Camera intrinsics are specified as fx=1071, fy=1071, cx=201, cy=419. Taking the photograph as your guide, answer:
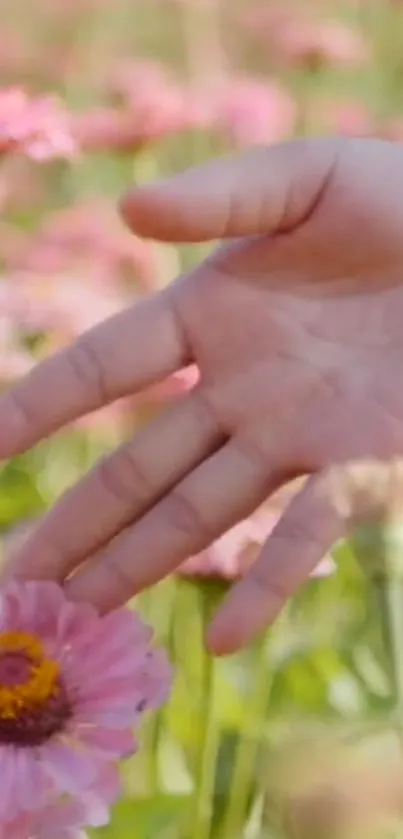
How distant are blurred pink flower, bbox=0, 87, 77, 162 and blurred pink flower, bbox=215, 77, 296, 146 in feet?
0.35

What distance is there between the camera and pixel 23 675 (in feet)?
1.03

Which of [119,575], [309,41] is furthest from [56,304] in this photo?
[309,41]

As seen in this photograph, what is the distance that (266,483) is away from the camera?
14.9 inches

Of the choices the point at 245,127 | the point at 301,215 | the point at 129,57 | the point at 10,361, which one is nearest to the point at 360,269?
the point at 301,215

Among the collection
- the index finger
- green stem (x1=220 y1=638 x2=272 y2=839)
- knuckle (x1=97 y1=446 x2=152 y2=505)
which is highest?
the index finger

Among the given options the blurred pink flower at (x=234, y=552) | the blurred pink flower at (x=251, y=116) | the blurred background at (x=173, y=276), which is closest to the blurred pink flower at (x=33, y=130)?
the blurred background at (x=173, y=276)

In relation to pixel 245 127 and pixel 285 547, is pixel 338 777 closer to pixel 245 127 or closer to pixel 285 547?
pixel 285 547

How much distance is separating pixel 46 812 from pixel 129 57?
1.89 feet

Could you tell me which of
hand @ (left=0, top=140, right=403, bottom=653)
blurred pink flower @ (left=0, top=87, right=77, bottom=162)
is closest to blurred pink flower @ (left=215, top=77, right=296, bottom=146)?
blurred pink flower @ (left=0, top=87, right=77, bottom=162)

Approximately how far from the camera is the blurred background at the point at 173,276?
370mm

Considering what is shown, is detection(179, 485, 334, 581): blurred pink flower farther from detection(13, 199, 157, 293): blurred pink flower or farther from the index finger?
detection(13, 199, 157, 293): blurred pink flower

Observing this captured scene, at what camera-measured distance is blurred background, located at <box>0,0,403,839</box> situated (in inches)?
14.6

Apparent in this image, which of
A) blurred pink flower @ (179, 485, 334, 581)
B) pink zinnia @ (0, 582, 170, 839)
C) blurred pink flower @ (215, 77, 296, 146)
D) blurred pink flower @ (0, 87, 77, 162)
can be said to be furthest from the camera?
blurred pink flower @ (215, 77, 296, 146)

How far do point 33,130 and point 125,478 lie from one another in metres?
0.23
